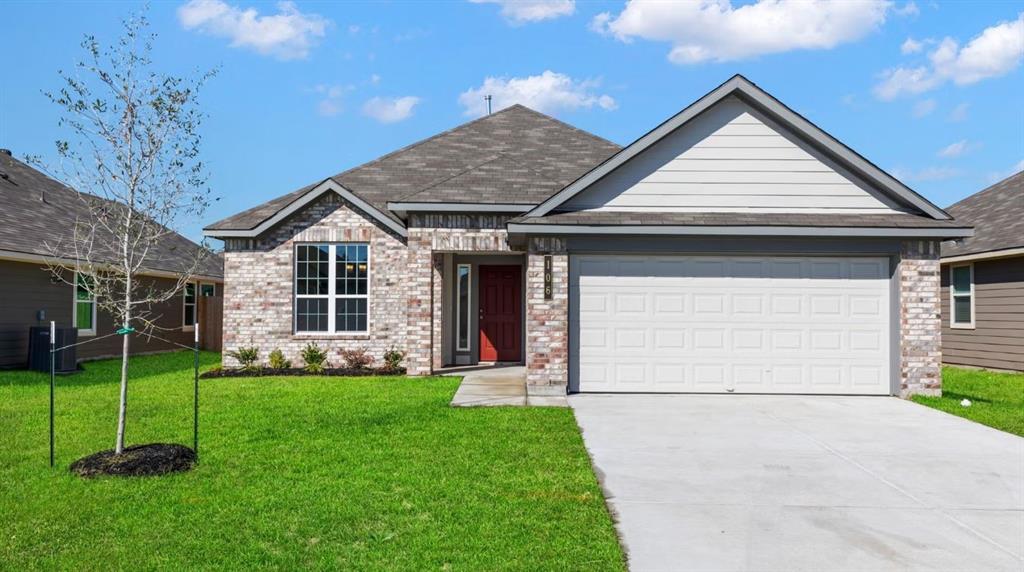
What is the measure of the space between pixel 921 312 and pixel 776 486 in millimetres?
6931

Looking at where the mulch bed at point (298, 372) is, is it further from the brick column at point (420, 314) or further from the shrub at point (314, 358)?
the brick column at point (420, 314)

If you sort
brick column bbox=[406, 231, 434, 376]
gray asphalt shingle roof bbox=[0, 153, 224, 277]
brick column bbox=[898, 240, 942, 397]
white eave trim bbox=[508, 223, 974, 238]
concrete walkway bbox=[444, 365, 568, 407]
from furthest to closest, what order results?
gray asphalt shingle roof bbox=[0, 153, 224, 277], brick column bbox=[406, 231, 434, 376], brick column bbox=[898, 240, 942, 397], white eave trim bbox=[508, 223, 974, 238], concrete walkway bbox=[444, 365, 568, 407]

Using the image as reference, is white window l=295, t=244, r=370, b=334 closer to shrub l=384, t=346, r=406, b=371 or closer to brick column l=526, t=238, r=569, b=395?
shrub l=384, t=346, r=406, b=371

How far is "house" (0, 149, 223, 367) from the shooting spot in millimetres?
14938

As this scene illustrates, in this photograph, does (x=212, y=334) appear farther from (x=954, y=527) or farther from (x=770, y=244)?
(x=954, y=527)

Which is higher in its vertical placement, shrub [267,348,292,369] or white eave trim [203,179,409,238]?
white eave trim [203,179,409,238]

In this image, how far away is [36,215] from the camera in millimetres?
17688

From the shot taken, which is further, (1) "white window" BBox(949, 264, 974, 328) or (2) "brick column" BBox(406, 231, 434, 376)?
(1) "white window" BBox(949, 264, 974, 328)

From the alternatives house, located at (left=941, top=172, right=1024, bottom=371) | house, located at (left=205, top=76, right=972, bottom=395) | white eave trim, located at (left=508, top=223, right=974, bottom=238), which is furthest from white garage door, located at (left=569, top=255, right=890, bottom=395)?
house, located at (left=941, top=172, right=1024, bottom=371)

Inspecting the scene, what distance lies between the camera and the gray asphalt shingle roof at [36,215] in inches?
603

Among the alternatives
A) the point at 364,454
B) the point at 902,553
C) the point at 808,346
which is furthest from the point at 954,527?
the point at 808,346

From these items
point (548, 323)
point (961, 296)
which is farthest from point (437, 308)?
point (961, 296)

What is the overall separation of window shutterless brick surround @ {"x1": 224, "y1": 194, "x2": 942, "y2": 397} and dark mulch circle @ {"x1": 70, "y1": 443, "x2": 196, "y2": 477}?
225 inches

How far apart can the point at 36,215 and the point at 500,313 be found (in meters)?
13.1
